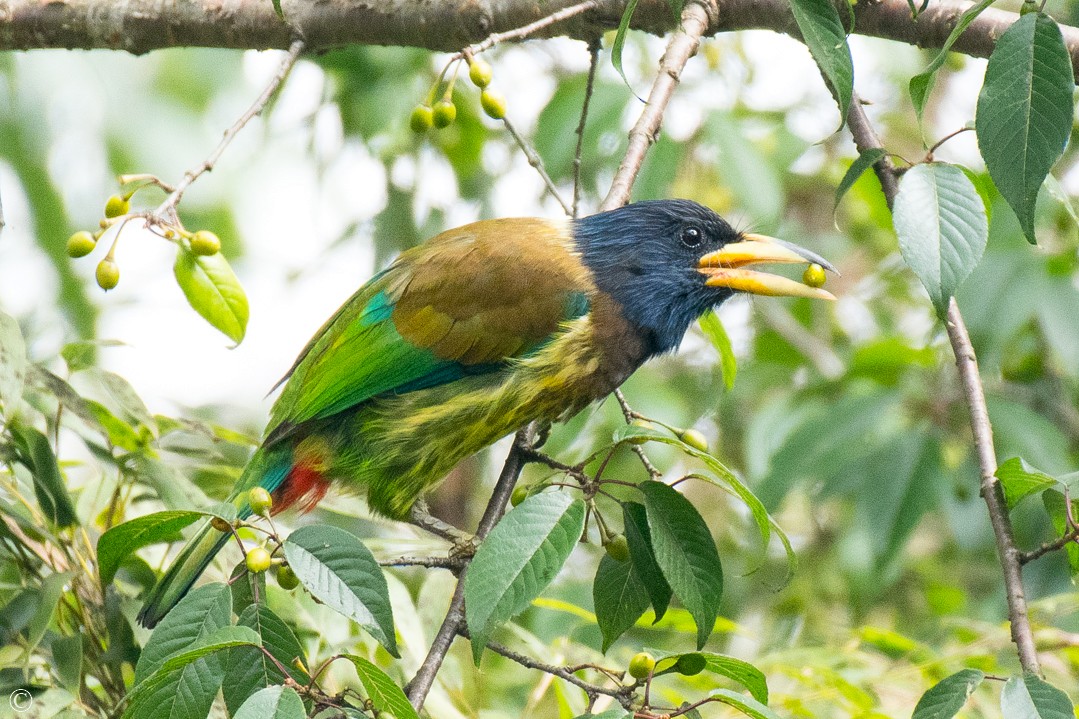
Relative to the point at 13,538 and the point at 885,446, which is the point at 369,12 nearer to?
the point at 13,538

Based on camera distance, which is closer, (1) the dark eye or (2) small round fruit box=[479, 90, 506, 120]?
(2) small round fruit box=[479, 90, 506, 120]

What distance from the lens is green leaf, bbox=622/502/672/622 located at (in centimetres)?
194

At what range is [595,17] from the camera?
8.88 ft

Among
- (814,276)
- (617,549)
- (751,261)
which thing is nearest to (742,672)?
(617,549)

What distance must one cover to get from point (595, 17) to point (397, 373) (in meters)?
0.99

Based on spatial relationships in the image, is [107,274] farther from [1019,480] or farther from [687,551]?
[1019,480]

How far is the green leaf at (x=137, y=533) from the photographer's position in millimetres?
1823

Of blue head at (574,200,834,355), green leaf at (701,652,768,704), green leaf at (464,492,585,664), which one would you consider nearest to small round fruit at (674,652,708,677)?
green leaf at (701,652,768,704)

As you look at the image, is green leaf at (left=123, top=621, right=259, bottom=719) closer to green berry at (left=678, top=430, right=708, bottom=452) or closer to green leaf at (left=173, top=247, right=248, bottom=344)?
green leaf at (left=173, top=247, right=248, bottom=344)

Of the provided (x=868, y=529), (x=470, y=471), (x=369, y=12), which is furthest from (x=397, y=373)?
(x=470, y=471)

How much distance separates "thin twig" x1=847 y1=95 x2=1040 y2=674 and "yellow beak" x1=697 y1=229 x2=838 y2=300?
1.57ft

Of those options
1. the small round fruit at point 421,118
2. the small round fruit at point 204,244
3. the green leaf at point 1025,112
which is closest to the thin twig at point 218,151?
the small round fruit at point 204,244

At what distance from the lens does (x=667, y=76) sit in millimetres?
2617

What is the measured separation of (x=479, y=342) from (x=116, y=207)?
1.03 m
